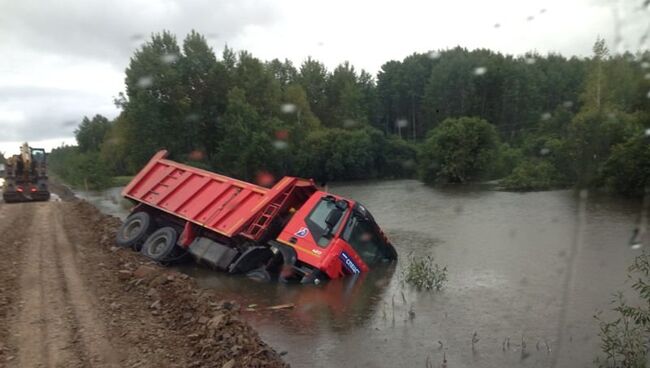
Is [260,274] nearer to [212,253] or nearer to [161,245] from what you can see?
[212,253]

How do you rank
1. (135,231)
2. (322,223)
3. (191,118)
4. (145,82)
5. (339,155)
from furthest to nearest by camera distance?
1. (339,155)
2. (191,118)
3. (145,82)
4. (135,231)
5. (322,223)

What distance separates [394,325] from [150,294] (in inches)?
136

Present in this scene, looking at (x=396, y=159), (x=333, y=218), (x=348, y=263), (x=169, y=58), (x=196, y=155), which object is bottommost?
(x=348, y=263)

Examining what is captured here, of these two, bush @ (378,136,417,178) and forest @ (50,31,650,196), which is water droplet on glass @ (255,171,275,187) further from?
bush @ (378,136,417,178)

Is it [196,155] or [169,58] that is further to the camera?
[196,155]

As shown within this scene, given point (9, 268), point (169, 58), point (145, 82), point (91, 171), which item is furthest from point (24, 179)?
point (9, 268)

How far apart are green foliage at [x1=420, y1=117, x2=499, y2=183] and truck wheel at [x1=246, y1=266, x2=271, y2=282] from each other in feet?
96.5

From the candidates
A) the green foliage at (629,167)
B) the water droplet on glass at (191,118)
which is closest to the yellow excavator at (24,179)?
the water droplet on glass at (191,118)

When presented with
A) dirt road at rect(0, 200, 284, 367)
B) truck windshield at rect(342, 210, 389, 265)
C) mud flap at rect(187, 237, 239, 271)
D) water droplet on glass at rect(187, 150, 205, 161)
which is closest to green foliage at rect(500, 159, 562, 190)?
water droplet on glass at rect(187, 150, 205, 161)

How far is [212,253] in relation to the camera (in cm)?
1166

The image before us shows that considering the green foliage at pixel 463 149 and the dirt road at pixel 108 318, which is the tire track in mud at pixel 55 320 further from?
the green foliage at pixel 463 149

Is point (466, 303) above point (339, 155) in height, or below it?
below

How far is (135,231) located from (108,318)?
6851 mm

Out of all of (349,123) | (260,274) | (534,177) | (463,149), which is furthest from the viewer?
(349,123)
